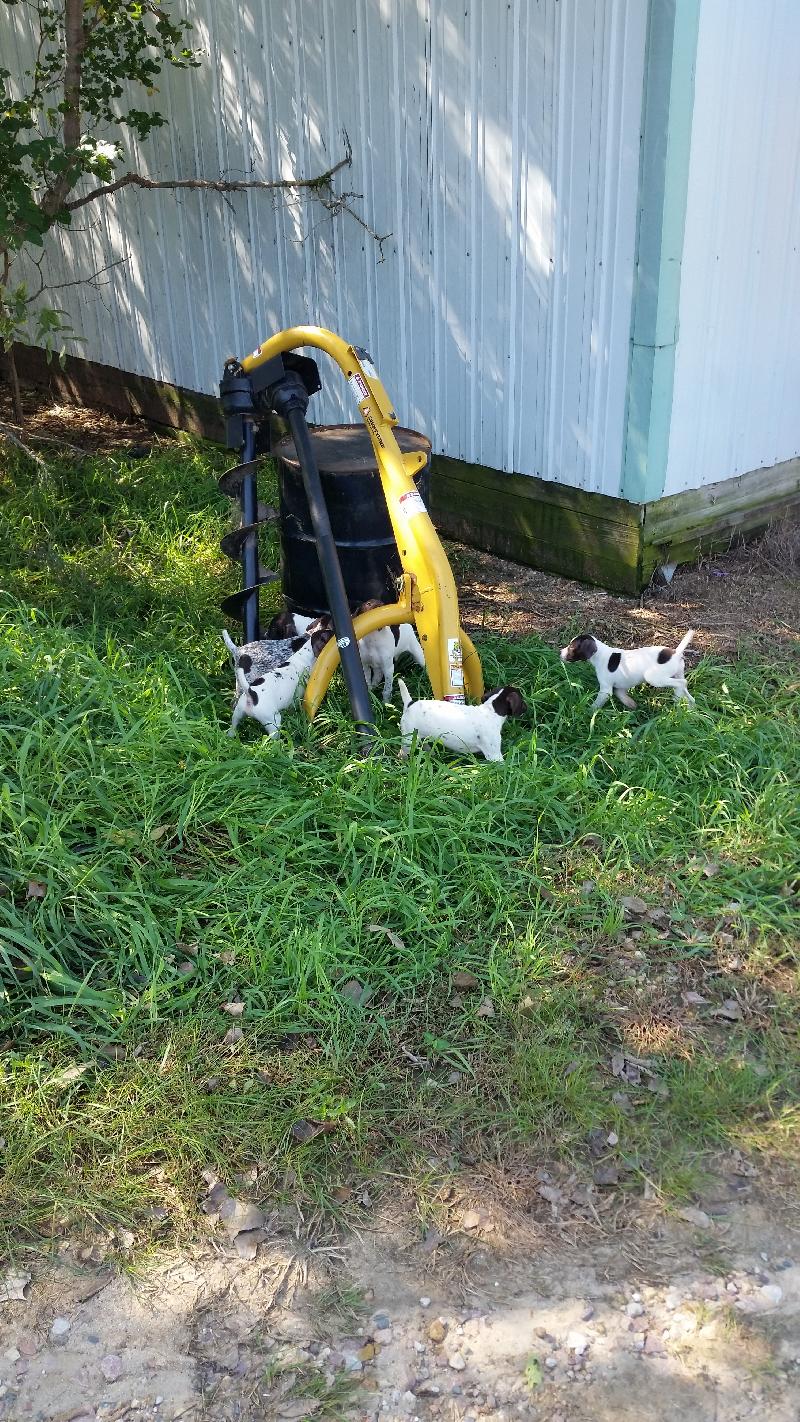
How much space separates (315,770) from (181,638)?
1465mm

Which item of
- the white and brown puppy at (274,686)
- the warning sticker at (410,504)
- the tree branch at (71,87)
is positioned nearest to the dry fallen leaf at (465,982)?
the white and brown puppy at (274,686)

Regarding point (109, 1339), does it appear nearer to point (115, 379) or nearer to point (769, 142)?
point (769, 142)

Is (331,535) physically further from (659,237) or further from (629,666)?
(659,237)

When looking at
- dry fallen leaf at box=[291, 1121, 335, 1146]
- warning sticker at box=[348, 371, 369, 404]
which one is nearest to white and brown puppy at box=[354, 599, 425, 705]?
warning sticker at box=[348, 371, 369, 404]

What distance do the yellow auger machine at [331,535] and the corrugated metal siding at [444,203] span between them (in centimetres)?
139

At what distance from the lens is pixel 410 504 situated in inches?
161

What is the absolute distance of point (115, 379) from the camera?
931 centimetres

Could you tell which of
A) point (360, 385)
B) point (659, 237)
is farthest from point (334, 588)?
point (659, 237)

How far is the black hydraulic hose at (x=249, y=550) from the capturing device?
15.1 feet

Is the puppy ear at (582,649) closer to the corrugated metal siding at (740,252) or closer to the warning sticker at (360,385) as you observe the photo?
the warning sticker at (360,385)

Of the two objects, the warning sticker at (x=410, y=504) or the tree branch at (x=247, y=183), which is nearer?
the warning sticker at (x=410, y=504)

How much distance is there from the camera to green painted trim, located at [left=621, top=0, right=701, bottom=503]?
469cm

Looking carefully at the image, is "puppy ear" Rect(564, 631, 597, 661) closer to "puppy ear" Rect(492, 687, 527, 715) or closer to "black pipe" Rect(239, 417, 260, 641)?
"puppy ear" Rect(492, 687, 527, 715)

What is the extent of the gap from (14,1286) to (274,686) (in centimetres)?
214
